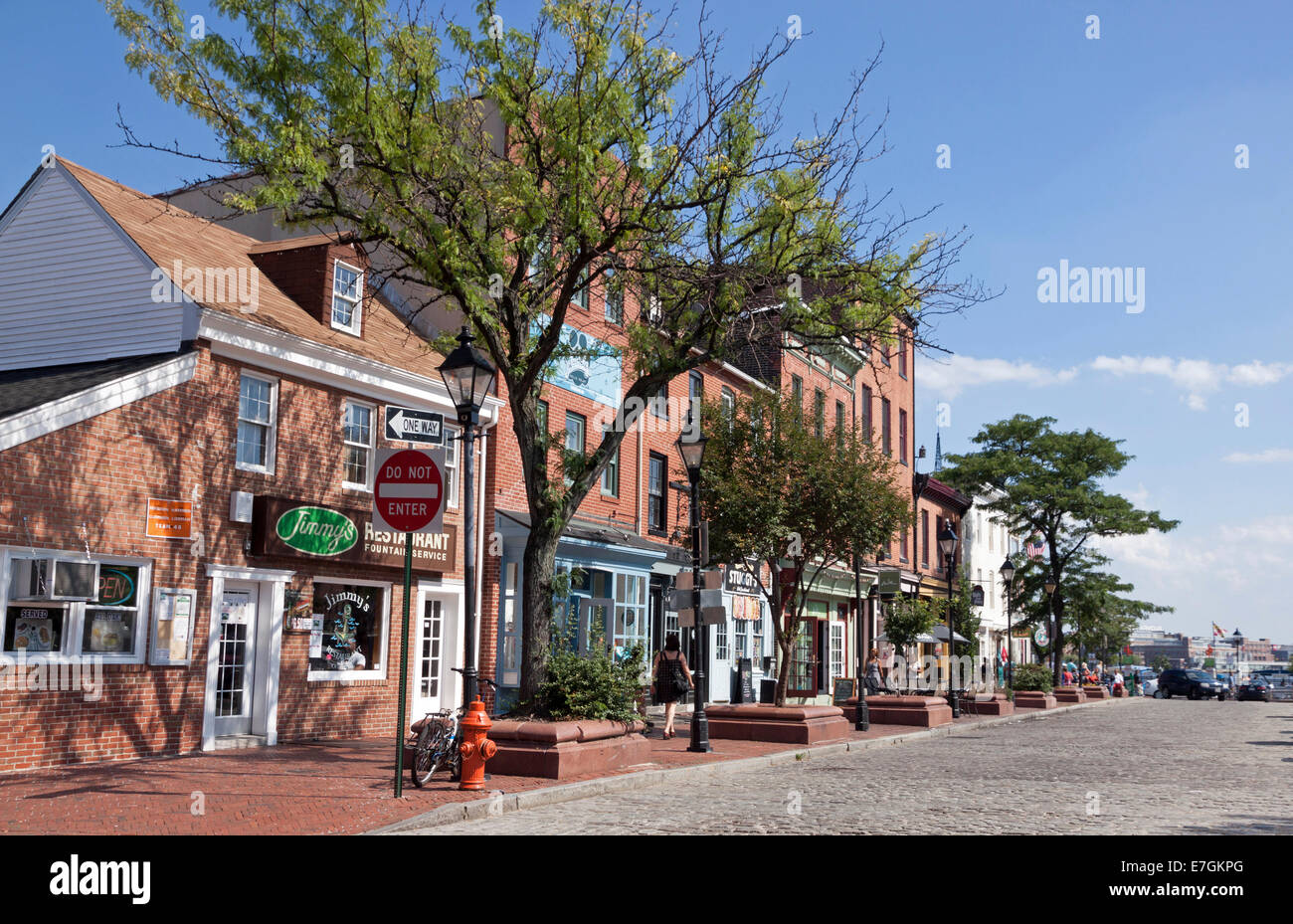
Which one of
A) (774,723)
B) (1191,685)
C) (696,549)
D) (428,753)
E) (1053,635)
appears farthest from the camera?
(1191,685)

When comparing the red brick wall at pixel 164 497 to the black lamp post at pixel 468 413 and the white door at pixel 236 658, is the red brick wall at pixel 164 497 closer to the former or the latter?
the white door at pixel 236 658

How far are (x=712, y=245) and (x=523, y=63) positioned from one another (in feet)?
10.8

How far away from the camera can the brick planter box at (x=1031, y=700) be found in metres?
37.1

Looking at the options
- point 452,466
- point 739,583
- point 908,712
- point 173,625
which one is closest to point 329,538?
point 173,625

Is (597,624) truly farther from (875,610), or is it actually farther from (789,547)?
(875,610)

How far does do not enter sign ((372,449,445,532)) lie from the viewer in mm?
10250

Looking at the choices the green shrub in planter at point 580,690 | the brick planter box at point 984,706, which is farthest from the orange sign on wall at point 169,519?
the brick planter box at point 984,706

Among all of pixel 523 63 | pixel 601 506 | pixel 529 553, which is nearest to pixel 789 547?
pixel 601 506

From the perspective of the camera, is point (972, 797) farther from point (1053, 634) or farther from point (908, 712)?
point (1053, 634)

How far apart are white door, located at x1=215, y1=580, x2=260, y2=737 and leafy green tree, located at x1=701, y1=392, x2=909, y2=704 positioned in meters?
8.71

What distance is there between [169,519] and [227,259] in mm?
5501

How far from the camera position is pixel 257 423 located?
54.6 ft

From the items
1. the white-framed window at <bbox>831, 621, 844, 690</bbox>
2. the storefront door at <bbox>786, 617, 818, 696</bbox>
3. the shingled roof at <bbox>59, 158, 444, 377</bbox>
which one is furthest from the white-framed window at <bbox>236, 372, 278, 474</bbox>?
the white-framed window at <bbox>831, 621, 844, 690</bbox>

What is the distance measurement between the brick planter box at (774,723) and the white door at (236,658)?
23.4 feet
